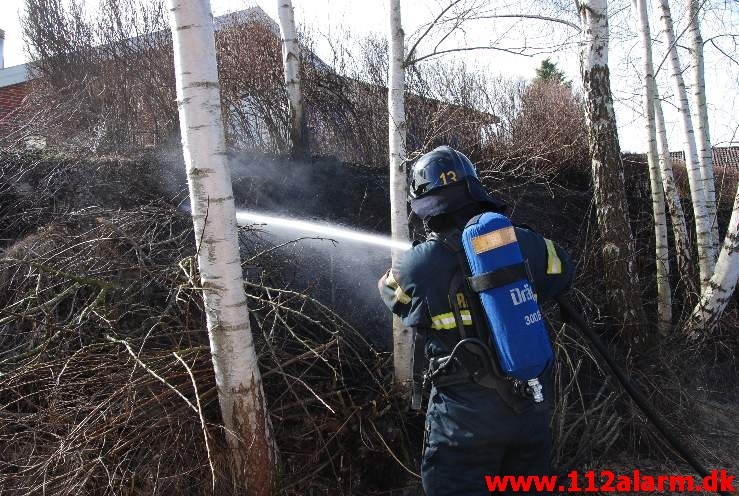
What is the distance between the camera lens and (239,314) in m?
3.08

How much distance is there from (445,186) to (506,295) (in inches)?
23.9

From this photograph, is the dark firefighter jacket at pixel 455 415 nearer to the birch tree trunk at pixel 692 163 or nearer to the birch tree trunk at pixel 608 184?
the birch tree trunk at pixel 608 184

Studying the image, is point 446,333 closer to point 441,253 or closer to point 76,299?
point 441,253

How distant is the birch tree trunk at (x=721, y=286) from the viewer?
18.0 ft

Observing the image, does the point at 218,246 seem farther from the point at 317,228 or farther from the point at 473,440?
the point at 317,228

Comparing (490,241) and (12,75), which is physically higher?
(12,75)

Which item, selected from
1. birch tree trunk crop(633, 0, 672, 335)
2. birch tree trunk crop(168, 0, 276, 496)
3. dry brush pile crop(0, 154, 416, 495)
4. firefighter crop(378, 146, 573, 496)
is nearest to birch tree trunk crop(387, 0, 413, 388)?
dry brush pile crop(0, 154, 416, 495)

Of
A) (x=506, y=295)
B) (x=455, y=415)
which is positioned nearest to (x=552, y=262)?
(x=506, y=295)

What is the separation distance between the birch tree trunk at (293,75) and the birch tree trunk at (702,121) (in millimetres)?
4685

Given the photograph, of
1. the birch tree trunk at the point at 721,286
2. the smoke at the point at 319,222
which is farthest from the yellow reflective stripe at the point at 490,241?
the birch tree trunk at the point at 721,286

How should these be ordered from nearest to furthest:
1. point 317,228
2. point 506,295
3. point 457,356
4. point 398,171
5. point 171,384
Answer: point 506,295, point 457,356, point 171,384, point 398,171, point 317,228

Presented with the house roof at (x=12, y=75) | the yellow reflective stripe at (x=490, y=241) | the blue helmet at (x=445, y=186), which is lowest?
the yellow reflective stripe at (x=490, y=241)

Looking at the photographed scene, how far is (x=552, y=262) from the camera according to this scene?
2.78 m

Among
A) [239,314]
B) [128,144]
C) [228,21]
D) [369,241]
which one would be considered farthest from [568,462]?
[228,21]
